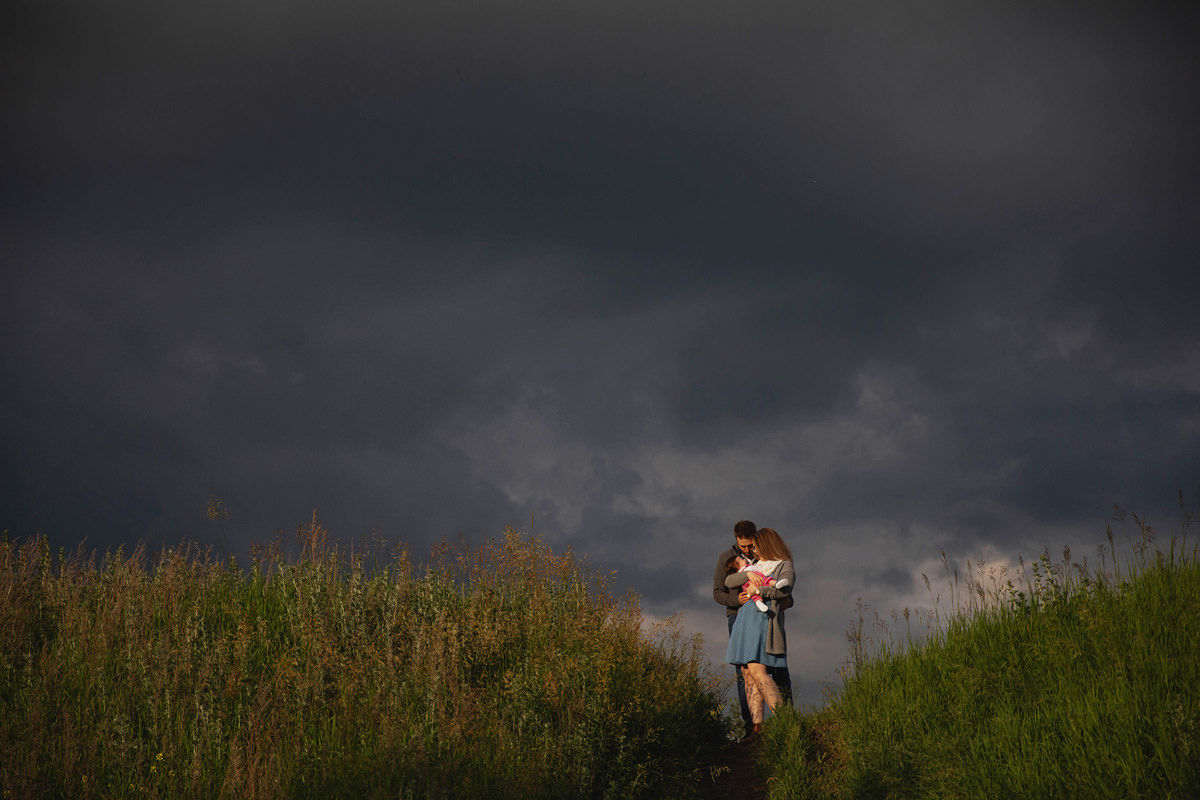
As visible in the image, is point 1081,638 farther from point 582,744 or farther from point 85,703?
point 85,703

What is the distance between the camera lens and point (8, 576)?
8047 mm

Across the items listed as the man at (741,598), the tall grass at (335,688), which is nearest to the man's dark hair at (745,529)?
the man at (741,598)

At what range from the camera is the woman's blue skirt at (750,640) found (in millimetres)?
8812

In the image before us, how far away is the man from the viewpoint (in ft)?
30.1

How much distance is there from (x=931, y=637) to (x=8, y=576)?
10011 millimetres

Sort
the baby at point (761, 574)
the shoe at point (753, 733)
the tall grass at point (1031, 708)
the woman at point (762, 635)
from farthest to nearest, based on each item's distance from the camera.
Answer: the baby at point (761, 574)
the woman at point (762, 635)
the shoe at point (753, 733)
the tall grass at point (1031, 708)

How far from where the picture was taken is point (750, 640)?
8.88 m

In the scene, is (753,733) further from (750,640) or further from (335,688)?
(335,688)

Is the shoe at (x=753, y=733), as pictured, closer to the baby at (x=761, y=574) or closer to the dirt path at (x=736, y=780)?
the dirt path at (x=736, y=780)

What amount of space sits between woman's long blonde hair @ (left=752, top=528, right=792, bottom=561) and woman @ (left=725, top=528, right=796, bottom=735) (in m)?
0.01

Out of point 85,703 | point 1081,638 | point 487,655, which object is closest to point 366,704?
point 487,655

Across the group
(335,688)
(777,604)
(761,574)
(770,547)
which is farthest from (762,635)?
(335,688)

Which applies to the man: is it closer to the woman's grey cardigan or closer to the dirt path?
the woman's grey cardigan

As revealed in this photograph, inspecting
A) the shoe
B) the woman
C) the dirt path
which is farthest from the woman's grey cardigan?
the dirt path
